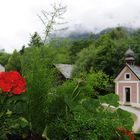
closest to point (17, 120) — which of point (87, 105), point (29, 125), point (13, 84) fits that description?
point (29, 125)

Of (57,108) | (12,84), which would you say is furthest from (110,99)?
(12,84)

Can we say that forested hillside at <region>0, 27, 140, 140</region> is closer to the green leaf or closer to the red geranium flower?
the green leaf

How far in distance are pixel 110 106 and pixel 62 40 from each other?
0.62 metres

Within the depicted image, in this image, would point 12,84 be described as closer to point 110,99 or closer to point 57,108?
point 57,108

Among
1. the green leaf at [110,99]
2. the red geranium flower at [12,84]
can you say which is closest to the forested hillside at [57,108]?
the green leaf at [110,99]

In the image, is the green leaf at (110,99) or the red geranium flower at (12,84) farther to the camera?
the green leaf at (110,99)

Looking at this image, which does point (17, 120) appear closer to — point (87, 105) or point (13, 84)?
point (13, 84)

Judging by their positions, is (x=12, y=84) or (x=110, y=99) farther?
(x=110, y=99)

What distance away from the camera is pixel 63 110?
5.36 feet

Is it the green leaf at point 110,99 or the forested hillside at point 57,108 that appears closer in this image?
the forested hillside at point 57,108

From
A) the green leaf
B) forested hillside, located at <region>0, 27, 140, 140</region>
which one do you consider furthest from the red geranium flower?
the green leaf

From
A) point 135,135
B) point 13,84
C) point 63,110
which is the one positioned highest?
point 13,84

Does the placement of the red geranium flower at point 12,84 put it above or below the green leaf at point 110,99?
above

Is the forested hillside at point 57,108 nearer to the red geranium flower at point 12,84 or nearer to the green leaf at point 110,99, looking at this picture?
the green leaf at point 110,99
